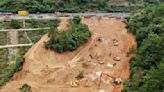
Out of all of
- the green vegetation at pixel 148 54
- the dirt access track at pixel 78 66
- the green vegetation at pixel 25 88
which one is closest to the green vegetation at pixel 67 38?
the dirt access track at pixel 78 66

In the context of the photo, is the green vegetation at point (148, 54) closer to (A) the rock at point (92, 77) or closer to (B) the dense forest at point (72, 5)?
(A) the rock at point (92, 77)

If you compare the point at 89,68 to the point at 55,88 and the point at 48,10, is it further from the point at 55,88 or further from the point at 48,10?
the point at 48,10

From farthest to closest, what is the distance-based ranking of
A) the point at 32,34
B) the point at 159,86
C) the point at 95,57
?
the point at 32,34 → the point at 95,57 → the point at 159,86

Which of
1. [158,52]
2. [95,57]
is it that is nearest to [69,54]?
[95,57]

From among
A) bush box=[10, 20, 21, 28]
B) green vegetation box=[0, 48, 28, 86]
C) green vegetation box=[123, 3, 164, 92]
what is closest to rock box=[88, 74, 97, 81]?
green vegetation box=[123, 3, 164, 92]

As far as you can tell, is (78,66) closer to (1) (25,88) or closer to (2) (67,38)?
(2) (67,38)

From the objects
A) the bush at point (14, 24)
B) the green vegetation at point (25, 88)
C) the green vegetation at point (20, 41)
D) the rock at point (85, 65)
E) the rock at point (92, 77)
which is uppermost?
the bush at point (14, 24)

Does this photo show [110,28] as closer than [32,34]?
No
